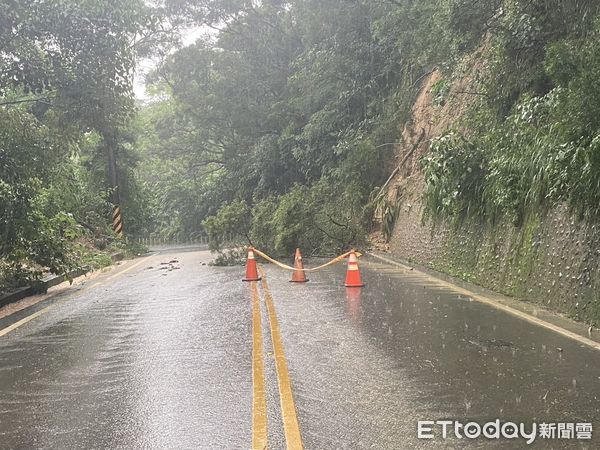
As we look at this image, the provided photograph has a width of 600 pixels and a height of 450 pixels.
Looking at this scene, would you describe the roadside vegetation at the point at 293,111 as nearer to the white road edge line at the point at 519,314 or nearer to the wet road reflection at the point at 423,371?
the white road edge line at the point at 519,314

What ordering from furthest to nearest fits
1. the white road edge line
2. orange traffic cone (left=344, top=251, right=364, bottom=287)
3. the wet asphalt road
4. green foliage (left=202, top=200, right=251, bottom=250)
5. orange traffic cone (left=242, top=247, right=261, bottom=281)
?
green foliage (left=202, top=200, right=251, bottom=250), orange traffic cone (left=242, top=247, right=261, bottom=281), orange traffic cone (left=344, top=251, right=364, bottom=287), the white road edge line, the wet asphalt road

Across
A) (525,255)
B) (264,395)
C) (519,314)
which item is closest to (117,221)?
(525,255)

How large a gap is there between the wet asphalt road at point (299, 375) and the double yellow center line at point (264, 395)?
0.06 m

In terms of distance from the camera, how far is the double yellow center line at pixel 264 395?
410 centimetres

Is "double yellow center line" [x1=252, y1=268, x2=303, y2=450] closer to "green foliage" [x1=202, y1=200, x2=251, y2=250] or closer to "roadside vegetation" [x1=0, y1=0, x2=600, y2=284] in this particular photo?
"roadside vegetation" [x1=0, y1=0, x2=600, y2=284]

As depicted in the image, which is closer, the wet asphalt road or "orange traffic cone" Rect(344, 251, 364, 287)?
the wet asphalt road

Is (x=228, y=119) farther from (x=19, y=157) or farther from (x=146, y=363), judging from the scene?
(x=146, y=363)

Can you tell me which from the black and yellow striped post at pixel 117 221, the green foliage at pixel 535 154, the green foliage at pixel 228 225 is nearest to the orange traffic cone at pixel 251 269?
the green foliage at pixel 535 154

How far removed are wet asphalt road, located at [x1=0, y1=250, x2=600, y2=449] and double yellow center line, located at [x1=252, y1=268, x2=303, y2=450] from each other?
0.19 feet

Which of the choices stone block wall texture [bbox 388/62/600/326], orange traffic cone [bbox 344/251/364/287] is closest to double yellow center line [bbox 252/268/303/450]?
orange traffic cone [bbox 344/251/364/287]

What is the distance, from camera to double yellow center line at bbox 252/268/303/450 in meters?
4.10

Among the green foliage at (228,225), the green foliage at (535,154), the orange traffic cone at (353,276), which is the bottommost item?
the orange traffic cone at (353,276)

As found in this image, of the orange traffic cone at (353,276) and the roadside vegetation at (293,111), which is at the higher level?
the roadside vegetation at (293,111)

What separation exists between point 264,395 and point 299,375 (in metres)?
0.66
